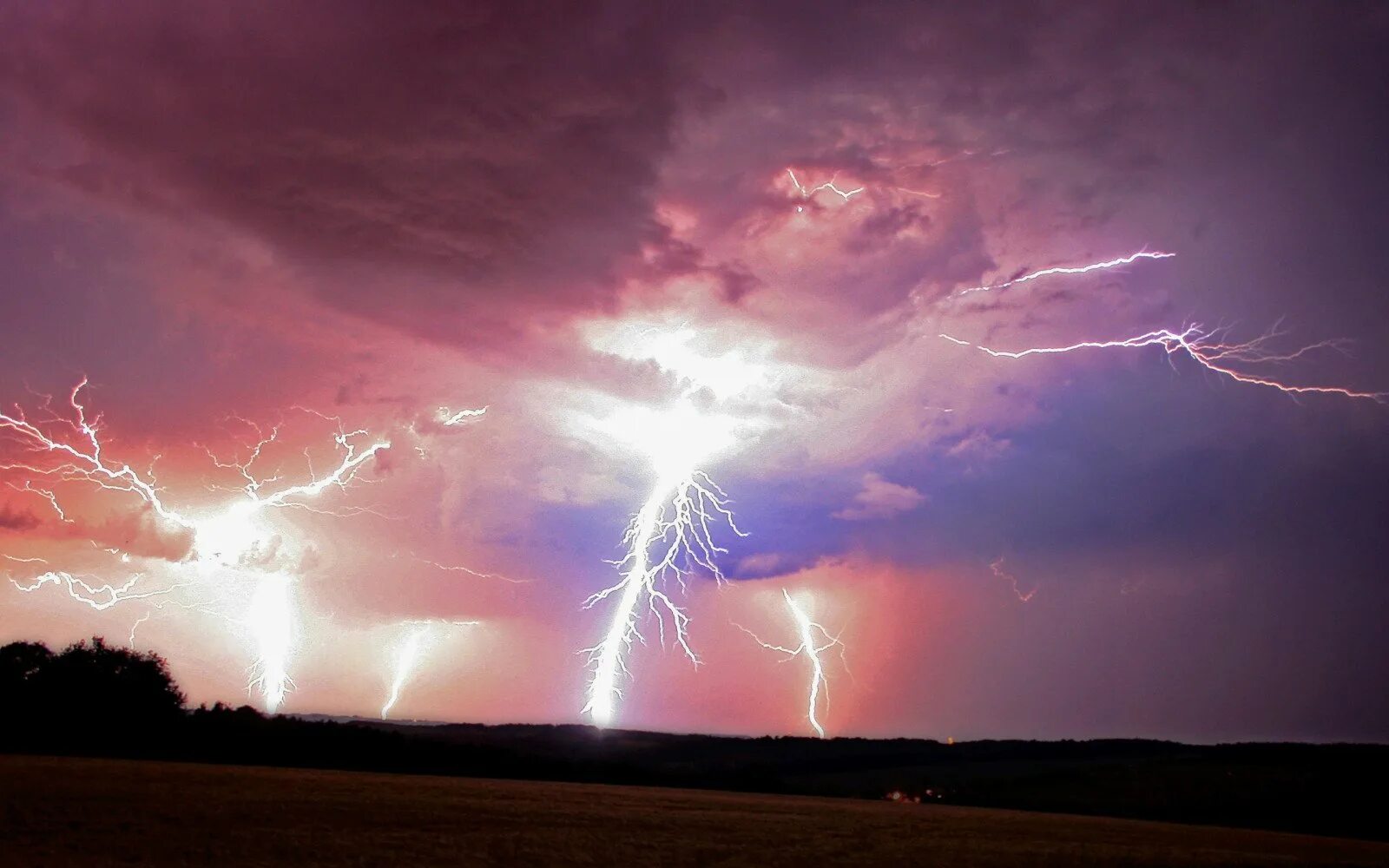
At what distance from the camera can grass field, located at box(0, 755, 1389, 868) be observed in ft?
48.2

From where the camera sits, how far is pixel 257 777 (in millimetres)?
29484

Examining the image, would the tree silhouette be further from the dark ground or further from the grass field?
the grass field

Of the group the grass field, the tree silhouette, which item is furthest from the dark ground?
the grass field

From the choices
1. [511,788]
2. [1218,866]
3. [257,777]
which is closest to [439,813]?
[257,777]

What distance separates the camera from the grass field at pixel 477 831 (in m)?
14.7

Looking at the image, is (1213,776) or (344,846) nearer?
(344,846)

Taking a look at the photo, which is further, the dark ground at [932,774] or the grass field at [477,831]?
the dark ground at [932,774]

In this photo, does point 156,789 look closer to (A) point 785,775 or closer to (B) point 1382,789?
(B) point 1382,789

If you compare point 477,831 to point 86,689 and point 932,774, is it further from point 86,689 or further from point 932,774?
point 932,774

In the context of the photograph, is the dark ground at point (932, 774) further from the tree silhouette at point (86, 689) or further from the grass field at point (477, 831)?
the grass field at point (477, 831)

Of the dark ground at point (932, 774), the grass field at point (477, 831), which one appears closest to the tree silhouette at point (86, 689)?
the dark ground at point (932, 774)

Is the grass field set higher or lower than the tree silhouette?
lower

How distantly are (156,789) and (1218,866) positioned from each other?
952 inches

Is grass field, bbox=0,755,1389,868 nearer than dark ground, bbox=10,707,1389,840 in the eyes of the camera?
Yes
